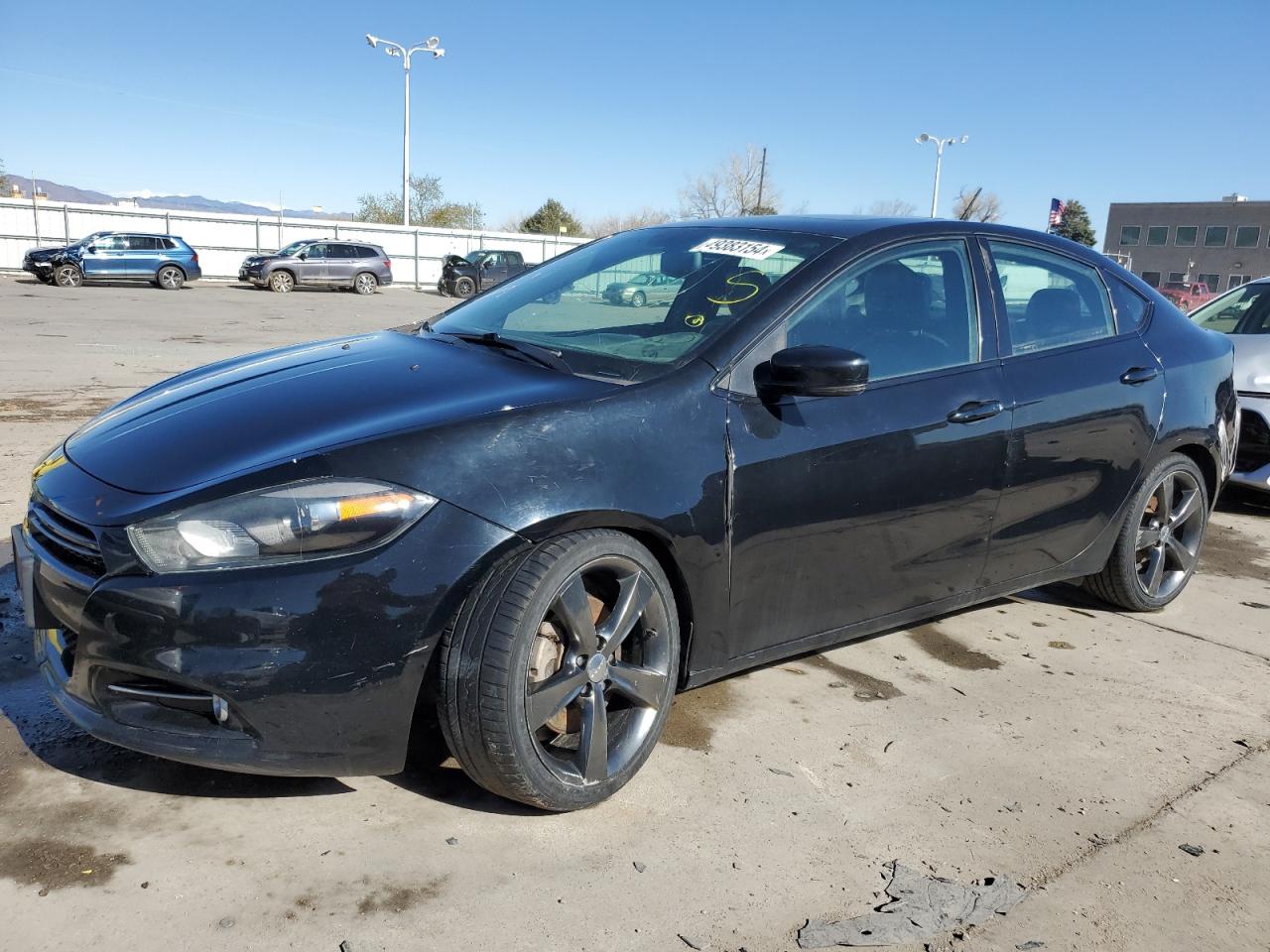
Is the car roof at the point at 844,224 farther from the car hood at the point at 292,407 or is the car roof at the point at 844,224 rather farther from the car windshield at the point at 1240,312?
the car windshield at the point at 1240,312

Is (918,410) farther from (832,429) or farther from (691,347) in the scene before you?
(691,347)

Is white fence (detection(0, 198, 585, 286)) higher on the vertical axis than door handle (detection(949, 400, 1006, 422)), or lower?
higher

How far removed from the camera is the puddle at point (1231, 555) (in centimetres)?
539

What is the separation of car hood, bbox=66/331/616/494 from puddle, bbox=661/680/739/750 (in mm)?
1149

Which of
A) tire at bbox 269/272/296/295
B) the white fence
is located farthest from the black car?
tire at bbox 269/272/296/295

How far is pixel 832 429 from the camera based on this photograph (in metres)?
3.12

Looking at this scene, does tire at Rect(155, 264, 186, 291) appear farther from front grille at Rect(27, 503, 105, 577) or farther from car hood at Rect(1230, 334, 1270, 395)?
front grille at Rect(27, 503, 105, 577)

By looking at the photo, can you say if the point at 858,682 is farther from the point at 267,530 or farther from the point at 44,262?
the point at 44,262

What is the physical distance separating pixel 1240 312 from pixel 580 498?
20.3 ft

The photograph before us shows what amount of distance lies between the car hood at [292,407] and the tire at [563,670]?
1.50ft

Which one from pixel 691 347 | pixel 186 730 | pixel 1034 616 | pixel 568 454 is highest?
pixel 691 347

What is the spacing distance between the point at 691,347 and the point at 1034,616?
8.02 ft

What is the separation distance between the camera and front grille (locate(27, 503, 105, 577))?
243 cm

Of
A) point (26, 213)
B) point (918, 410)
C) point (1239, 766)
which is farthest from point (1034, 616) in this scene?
point (26, 213)
